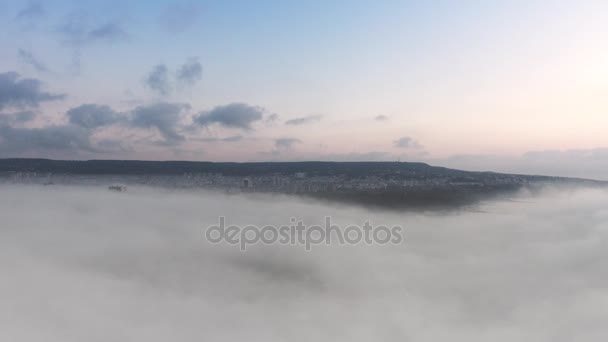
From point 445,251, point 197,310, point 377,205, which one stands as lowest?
point 197,310

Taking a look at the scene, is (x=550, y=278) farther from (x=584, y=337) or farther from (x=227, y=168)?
(x=227, y=168)

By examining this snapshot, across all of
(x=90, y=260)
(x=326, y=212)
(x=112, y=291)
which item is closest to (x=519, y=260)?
(x=326, y=212)

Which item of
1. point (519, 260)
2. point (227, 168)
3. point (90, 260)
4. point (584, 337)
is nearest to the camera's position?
point (584, 337)

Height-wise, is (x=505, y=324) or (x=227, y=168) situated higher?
(x=227, y=168)

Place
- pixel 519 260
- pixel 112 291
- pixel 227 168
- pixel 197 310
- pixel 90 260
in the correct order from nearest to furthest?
pixel 197 310 → pixel 112 291 → pixel 519 260 → pixel 90 260 → pixel 227 168

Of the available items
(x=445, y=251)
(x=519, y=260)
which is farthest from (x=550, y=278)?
(x=445, y=251)

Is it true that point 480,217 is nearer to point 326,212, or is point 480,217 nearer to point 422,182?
point 422,182

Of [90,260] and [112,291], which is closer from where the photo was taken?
[112,291]

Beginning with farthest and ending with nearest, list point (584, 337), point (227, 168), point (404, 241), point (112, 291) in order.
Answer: point (227, 168) → point (404, 241) → point (112, 291) → point (584, 337)

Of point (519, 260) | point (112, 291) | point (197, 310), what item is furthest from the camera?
point (519, 260)
